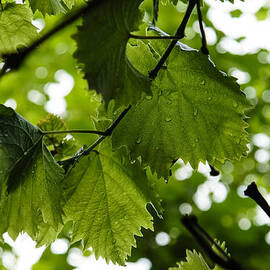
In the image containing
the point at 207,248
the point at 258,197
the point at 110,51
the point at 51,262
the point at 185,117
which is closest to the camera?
the point at 207,248

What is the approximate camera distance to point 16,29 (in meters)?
1.38

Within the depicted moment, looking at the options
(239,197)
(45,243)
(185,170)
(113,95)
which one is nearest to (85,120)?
(185,170)

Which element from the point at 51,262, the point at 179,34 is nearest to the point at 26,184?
the point at 179,34

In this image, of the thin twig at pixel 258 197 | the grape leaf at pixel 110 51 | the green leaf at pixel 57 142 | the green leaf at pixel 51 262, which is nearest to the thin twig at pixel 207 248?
the thin twig at pixel 258 197

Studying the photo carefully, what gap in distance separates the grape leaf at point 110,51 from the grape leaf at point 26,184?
0.94 feet

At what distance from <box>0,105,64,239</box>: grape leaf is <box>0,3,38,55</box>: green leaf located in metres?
0.25

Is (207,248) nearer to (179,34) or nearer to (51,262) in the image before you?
(179,34)

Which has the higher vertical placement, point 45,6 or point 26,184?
point 45,6

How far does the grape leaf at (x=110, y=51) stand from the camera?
995 mm

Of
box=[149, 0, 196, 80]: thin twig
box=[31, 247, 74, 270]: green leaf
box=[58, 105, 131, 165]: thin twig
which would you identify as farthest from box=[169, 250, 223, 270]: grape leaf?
box=[31, 247, 74, 270]: green leaf

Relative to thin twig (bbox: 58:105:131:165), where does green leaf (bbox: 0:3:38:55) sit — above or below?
above

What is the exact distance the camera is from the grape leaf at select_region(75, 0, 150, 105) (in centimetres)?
99

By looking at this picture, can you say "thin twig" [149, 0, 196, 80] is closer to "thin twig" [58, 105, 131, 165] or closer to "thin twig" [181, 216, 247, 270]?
"thin twig" [58, 105, 131, 165]

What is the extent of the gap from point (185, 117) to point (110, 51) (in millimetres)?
335
